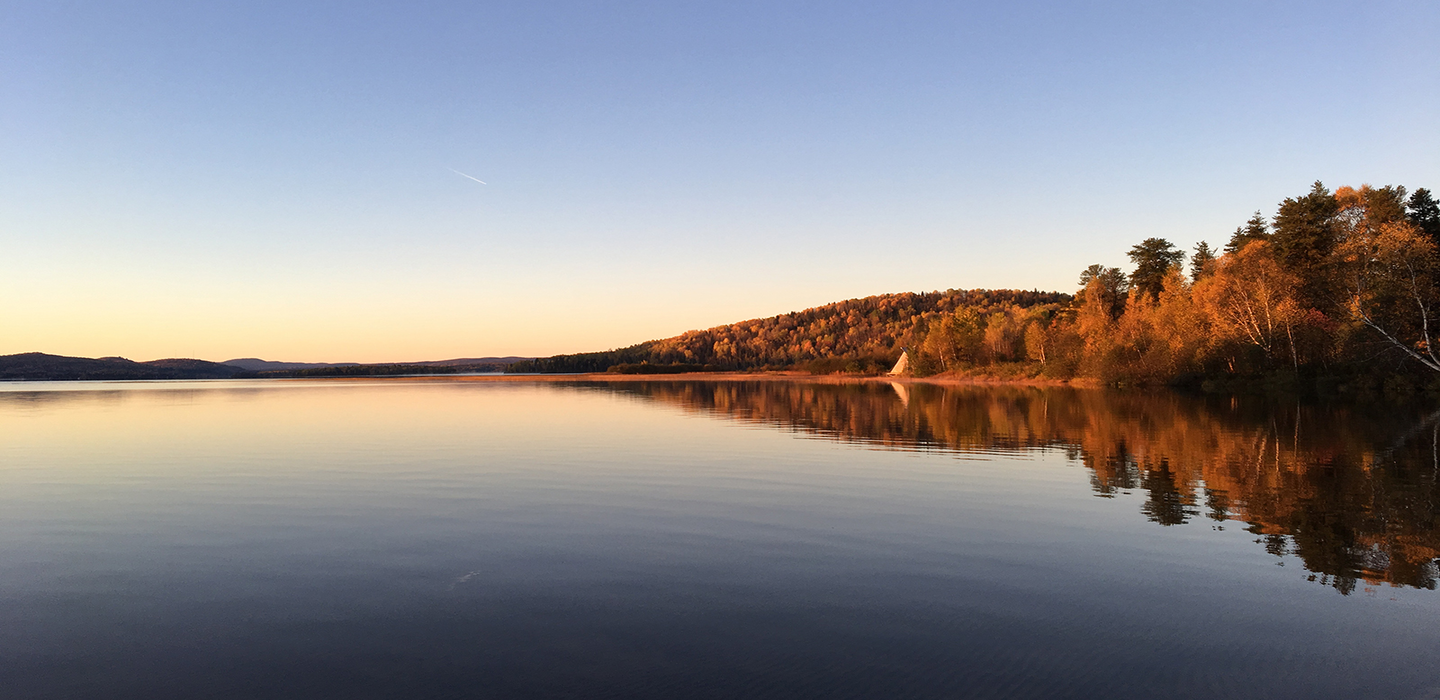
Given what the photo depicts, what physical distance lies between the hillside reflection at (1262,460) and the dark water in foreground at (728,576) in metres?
0.16

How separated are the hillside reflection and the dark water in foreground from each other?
0.16m

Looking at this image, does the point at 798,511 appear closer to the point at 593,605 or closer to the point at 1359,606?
the point at 593,605

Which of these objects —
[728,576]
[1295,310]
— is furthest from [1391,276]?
[728,576]

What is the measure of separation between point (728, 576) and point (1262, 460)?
22.0 metres

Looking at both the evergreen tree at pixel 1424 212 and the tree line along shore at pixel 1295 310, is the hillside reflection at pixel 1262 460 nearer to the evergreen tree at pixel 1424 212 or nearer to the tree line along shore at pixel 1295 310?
the tree line along shore at pixel 1295 310

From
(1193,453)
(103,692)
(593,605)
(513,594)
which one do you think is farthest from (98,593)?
(1193,453)

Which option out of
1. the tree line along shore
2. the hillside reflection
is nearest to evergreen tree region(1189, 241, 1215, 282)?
the tree line along shore

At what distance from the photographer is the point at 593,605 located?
1038 centimetres

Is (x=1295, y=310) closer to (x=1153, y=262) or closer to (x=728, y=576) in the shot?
(x=1153, y=262)

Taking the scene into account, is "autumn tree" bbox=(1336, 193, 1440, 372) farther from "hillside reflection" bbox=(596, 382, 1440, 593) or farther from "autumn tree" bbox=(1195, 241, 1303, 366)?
"hillside reflection" bbox=(596, 382, 1440, 593)

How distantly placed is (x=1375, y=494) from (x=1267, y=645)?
13.3m

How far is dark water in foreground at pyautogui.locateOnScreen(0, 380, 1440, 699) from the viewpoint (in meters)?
8.06

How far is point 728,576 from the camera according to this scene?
1189cm

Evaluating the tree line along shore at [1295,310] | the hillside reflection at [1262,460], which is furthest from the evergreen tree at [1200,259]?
the hillside reflection at [1262,460]
